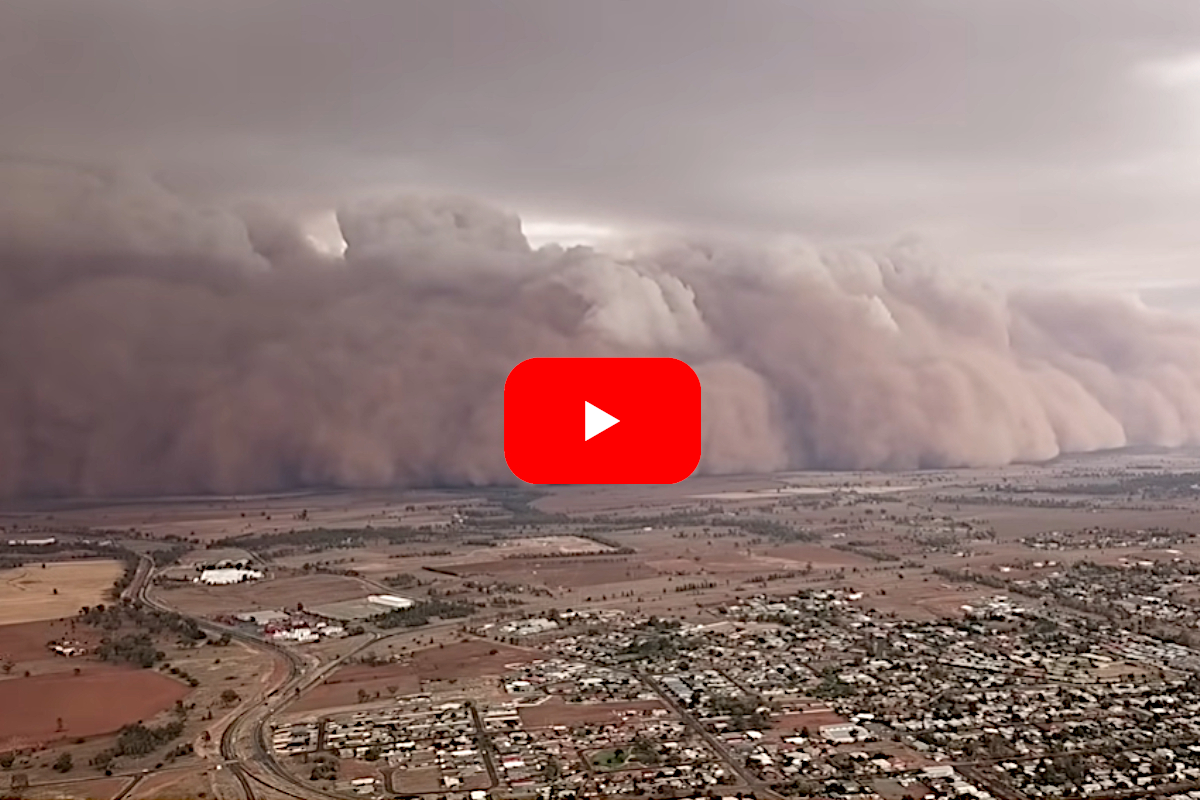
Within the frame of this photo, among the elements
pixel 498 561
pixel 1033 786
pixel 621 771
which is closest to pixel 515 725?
pixel 621 771

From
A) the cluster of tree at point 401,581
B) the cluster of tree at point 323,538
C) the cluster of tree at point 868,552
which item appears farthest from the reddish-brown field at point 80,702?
the cluster of tree at point 868,552

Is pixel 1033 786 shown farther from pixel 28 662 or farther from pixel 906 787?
pixel 28 662

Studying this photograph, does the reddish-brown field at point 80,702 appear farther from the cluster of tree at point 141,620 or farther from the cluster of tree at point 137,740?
the cluster of tree at point 141,620

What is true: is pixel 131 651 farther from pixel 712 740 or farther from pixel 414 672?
pixel 712 740

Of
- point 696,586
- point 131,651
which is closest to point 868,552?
point 696,586

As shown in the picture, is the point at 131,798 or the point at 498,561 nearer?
the point at 131,798

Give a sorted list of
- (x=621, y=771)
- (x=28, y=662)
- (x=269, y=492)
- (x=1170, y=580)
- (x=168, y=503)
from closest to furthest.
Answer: (x=621, y=771), (x=28, y=662), (x=1170, y=580), (x=168, y=503), (x=269, y=492)
